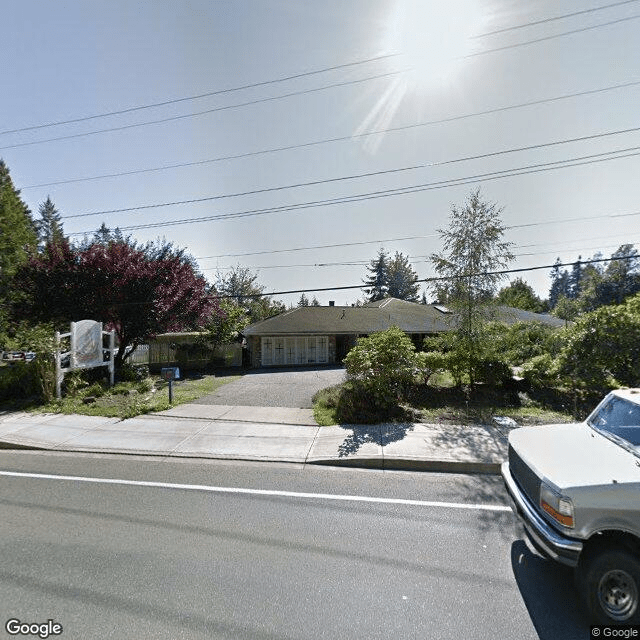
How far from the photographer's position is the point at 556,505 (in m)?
2.77

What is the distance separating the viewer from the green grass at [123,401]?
926 cm

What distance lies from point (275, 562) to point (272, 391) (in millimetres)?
9500

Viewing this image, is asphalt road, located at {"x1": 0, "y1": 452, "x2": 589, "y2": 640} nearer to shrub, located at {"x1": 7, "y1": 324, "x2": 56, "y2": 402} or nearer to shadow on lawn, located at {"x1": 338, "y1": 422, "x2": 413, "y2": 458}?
shadow on lawn, located at {"x1": 338, "y1": 422, "x2": 413, "y2": 458}

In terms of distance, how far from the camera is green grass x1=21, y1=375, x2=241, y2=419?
30.4ft

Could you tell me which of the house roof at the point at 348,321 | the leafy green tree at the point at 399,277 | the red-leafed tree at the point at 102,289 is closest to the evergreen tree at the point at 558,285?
the leafy green tree at the point at 399,277

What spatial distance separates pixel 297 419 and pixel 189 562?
5.35 metres

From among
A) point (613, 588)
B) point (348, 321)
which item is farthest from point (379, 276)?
point (613, 588)

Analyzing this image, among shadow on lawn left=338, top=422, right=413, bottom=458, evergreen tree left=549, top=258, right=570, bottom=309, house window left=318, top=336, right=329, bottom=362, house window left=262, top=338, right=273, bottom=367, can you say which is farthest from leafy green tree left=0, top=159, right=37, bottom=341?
evergreen tree left=549, top=258, right=570, bottom=309

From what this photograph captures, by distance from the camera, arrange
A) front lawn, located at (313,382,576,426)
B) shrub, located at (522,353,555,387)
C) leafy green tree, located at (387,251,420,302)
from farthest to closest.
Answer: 1. leafy green tree, located at (387,251,420,302)
2. shrub, located at (522,353,555,387)
3. front lawn, located at (313,382,576,426)

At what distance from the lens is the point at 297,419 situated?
8.55 meters

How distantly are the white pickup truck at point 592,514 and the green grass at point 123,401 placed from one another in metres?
8.87

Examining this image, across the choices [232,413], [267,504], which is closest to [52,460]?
[232,413]

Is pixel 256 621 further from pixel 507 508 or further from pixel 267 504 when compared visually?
pixel 507 508

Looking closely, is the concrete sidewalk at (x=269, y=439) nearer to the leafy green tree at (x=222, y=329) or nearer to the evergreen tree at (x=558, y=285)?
the leafy green tree at (x=222, y=329)
